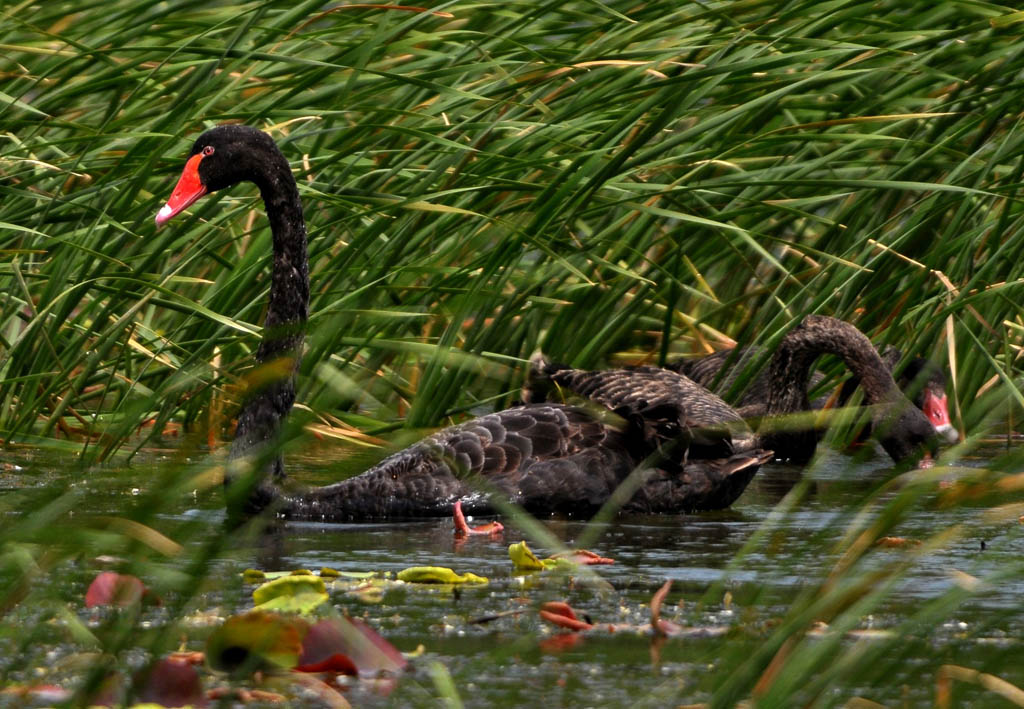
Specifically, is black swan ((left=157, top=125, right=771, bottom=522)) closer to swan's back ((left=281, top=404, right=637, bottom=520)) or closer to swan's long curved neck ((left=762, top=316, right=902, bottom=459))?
swan's back ((left=281, top=404, right=637, bottom=520))

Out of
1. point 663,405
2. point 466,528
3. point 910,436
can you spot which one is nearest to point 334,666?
point 466,528

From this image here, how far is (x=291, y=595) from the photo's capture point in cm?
396

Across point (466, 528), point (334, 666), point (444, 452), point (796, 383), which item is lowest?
point (796, 383)

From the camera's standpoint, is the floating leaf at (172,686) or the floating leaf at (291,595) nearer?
the floating leaf at (172,686)

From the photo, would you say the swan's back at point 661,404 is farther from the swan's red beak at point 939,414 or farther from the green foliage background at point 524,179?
the swan's red beak at point 939,414

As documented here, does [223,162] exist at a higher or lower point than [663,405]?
higher

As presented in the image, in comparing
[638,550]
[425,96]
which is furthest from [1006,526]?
[425,96]

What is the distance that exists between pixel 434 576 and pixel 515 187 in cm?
163

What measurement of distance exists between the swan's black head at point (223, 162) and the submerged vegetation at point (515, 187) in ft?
0.41

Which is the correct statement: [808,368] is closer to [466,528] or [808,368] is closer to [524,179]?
[524,179]

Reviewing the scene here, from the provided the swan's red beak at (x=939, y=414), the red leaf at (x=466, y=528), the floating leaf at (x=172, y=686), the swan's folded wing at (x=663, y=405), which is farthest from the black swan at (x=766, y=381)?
the floating leaf at (x=172, y=686)

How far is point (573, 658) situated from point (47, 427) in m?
2.96

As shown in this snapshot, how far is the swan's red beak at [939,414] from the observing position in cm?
682

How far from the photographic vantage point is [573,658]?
3473 mm
